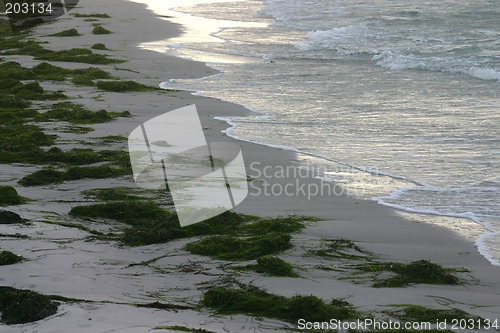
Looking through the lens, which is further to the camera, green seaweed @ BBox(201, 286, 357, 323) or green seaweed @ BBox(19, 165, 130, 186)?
green seaweed @ BBox(19, 165, 130, 186)

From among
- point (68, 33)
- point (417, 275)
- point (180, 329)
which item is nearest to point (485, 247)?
point (417, 275)

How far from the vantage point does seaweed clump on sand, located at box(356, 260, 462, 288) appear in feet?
16.5

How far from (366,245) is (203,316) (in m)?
1.92

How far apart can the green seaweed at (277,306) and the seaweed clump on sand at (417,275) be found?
57cm

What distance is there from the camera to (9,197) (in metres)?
6.39

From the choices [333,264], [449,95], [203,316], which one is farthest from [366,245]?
[449,95]

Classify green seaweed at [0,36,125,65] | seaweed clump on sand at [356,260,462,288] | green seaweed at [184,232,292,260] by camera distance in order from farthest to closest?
green seaweed at [0,36,125,65] < green seaweed at [184,232,292,260] < seaweed clump on sand at [356,260,462,288]

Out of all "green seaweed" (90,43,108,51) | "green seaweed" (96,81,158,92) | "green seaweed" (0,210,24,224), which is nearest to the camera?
"green seaweed" (0,210,24,224)

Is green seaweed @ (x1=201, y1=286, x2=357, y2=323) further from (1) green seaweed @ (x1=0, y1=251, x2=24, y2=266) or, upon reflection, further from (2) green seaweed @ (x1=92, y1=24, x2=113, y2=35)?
(2) green seaweed @ (x1=92, y1=24, x2=113, y2=35)

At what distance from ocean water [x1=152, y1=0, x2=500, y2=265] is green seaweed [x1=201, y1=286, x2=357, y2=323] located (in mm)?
1689

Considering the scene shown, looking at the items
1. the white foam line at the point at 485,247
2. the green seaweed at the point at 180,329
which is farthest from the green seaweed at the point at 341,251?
the green seaweed at the point at 180,329

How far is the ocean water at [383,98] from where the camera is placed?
7.52m

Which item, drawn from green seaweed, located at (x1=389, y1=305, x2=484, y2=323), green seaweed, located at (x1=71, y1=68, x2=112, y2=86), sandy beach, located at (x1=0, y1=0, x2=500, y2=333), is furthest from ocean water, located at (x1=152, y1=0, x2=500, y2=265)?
green seaweed, located at (x1=71, y1=68, x2=112, y2=86)

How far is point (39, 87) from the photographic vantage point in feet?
40.9
